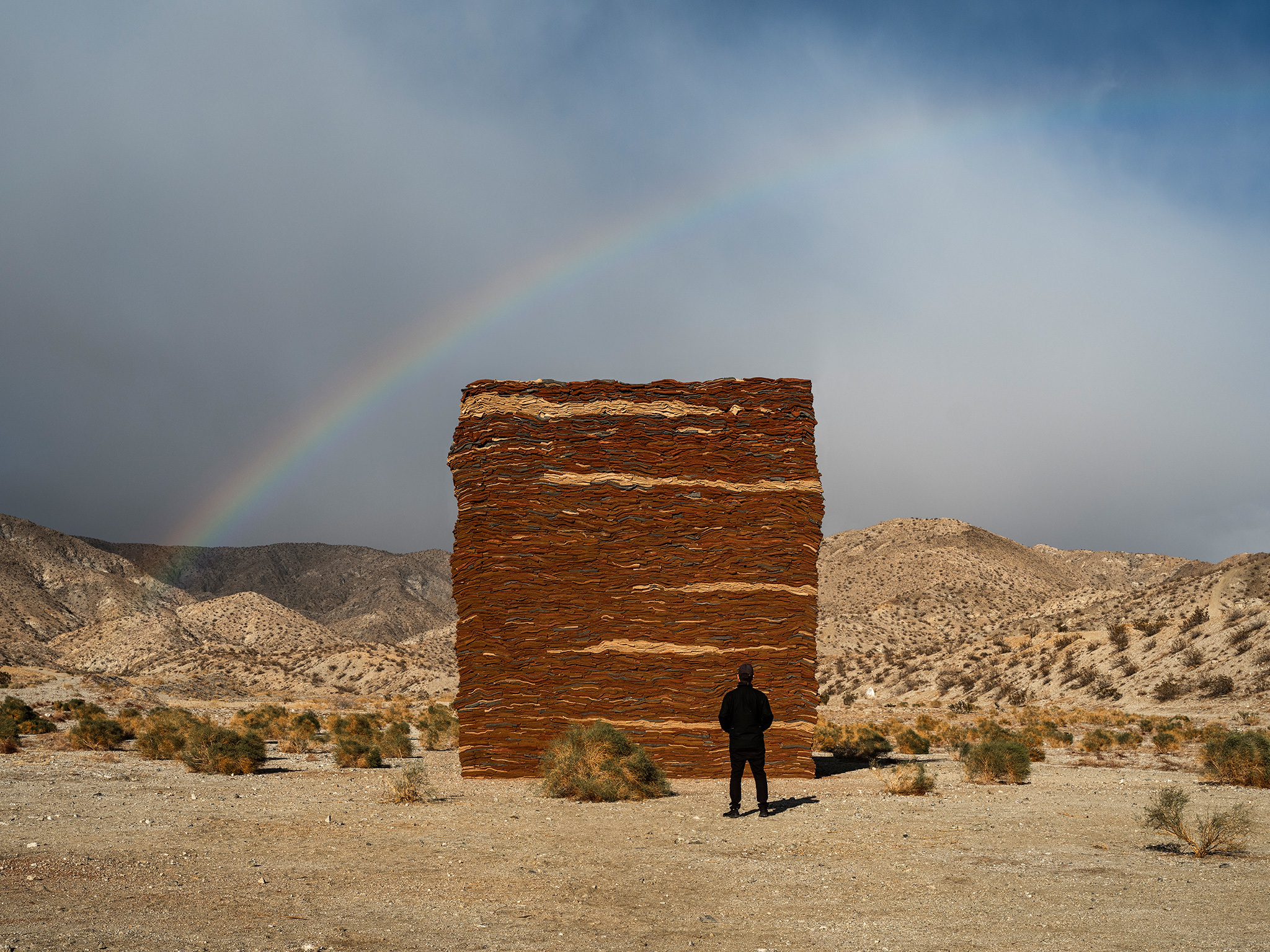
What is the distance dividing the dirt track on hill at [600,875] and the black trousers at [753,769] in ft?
0.98

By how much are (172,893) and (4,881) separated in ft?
4.65

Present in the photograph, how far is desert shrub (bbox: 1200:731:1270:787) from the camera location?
48.1ft

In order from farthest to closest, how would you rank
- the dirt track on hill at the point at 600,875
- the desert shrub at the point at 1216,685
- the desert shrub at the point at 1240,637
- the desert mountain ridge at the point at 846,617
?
1. the desert mountain ridge at the point at 846,617
2. the desert shrub at the point at 1240,637
3. the desert shrub at the point at 1216,685
4. the dirt track on hill at the point at 600,875

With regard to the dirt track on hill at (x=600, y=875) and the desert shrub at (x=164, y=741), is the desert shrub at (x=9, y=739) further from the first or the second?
A: the dirt track on hill at (x=600, y=875)

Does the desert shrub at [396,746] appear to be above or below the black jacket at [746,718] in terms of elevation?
below

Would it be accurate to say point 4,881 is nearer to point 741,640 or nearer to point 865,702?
point 741,640

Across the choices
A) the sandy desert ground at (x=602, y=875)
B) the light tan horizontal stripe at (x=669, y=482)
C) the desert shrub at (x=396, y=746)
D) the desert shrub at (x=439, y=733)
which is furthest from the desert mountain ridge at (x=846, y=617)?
the desert shrub at (x=396, y=746)

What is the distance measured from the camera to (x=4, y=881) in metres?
7.20

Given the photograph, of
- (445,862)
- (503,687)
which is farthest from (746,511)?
(445,862)

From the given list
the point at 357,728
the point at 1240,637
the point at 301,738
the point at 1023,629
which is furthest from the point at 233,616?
the point at 1240,637

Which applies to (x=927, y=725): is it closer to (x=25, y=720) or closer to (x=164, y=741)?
(x=164, y=741)

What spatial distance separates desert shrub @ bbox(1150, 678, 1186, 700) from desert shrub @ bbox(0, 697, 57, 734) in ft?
121

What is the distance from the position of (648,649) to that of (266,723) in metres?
18.2

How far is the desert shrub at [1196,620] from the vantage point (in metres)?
39.1
